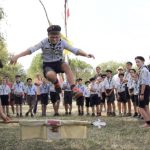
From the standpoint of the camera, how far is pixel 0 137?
34.8 feet

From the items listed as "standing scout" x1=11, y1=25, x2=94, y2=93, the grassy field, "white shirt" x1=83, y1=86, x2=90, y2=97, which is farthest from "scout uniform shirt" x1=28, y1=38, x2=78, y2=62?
"white shirt" x1=83, y1=86, x2=90, y2=97

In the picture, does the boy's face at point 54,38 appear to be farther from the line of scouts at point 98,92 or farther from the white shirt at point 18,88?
the white shirt at point 18,88

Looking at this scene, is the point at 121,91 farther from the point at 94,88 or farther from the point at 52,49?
the point at 52,49

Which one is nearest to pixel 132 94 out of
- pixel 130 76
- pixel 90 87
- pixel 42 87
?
pixel 130 76

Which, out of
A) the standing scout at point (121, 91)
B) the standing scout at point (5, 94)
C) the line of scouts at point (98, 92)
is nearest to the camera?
the line of scouts at point (98, 92)

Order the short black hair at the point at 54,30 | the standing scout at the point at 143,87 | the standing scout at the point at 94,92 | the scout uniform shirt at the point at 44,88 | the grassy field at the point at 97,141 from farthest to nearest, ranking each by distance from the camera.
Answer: the scout uniform shirt at the point at 44,88 < the standing scout at the point at 94,92 < the standing scout at the point at 143,87 < the grassy field at the point at 97,141 < the short black hair at the point at 54,30

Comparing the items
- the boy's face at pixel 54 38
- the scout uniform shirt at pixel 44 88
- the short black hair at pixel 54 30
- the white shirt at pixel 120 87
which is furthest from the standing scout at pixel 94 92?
the short black hair at pixel 54 30

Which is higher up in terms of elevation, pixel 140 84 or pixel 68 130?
pixel 140 84

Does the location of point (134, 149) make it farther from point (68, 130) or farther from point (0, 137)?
point (0, 137)

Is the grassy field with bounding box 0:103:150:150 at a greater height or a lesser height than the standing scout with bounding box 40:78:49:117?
lesser

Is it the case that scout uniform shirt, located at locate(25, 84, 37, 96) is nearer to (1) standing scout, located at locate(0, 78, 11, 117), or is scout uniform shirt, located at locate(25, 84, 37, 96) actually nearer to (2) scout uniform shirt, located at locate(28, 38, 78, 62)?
(1) standing scout, located at locate(0, 78, 11, 117)

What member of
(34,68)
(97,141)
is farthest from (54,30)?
(34,68)

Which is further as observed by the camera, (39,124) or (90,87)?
(90,87)

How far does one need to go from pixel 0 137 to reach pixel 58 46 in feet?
11.8
